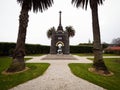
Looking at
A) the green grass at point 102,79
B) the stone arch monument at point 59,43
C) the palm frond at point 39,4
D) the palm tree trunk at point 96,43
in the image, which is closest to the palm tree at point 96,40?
the palm tree trunk at point 96,43

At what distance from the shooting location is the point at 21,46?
12812 millimetres

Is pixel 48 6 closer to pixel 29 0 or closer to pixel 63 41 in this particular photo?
pixel 29 0

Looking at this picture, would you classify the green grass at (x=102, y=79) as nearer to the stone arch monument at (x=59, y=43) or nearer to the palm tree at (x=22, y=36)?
the palm tree at (x=22, y=36)

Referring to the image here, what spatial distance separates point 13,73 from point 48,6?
708cm

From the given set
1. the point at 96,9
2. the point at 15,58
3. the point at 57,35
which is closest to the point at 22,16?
the point at 15,58

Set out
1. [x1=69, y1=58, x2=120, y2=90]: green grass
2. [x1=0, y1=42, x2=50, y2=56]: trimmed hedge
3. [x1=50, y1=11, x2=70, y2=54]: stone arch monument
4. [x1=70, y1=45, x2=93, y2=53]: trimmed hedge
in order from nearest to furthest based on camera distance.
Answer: [x1=69, y1=58, x2=120, y2=90]: green grass → [x1=0, y1=42, x2=50, y2=56]: trimmed hedge → [x1=50, y1=11, x2=70, y2=54]: stone arch monument → [x1=70, y1=45, x2=93, y2=53]: trimmed hedge

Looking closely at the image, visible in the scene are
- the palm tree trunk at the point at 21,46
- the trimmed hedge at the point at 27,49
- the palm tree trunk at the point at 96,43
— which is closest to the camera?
the palm tree trunk at the point at 21,46

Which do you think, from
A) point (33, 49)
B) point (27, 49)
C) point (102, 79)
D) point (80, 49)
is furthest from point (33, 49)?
point (102, 79)

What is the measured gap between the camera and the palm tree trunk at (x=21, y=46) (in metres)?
12.4

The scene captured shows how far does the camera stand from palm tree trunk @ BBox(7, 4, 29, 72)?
1236cm

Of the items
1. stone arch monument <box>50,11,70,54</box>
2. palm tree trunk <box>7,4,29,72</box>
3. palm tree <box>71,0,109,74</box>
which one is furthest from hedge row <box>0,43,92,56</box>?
palm tree <box>71,0,109,74</box>

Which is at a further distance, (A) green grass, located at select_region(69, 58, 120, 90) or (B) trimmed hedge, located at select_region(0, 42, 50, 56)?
(B) trimmed hedge, located at select_region(0, 42, 50, 56)

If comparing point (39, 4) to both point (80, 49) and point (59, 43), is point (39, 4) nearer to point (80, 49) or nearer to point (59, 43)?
point (59, 43)

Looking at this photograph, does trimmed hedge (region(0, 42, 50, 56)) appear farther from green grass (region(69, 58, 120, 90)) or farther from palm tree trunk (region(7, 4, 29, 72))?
green grass (region(69, 58, 120, 90))
